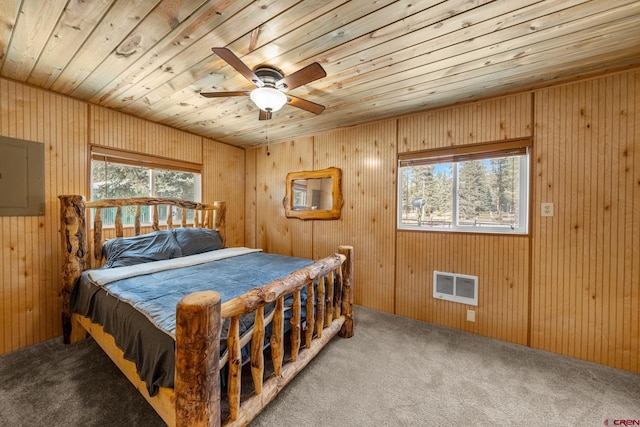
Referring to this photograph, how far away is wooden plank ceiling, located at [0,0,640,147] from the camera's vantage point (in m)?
1.30

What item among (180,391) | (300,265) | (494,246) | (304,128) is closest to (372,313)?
(300,265)

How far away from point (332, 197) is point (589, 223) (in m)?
2.39

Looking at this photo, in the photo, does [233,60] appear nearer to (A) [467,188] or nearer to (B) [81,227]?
(B) [81,227]

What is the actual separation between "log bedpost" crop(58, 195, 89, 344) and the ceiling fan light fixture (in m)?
1.90

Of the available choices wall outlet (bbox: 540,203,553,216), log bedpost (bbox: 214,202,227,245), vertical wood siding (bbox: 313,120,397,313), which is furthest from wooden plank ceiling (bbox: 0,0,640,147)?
log bedpost (bbox: 214,202,227,245)

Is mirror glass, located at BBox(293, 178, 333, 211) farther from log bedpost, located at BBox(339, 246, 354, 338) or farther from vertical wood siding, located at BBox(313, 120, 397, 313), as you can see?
log bedpost, located at BBox(339, 246, 354, 338)

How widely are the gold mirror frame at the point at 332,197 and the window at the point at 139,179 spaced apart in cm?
127

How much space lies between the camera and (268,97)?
5.57 ft

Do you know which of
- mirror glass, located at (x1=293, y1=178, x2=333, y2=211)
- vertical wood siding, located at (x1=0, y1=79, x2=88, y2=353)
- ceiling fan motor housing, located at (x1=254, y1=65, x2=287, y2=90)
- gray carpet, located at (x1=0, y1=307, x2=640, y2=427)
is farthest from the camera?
mirror glass, located at (x1=293, y1=178, x2=333, y2=211)

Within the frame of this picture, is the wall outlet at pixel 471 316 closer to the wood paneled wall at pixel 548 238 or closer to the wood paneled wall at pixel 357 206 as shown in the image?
the wood paneled wall at pixel 548 238

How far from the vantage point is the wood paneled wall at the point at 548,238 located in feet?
6.09

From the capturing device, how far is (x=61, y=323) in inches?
89.9

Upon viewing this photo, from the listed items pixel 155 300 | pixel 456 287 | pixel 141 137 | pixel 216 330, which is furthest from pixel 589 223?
pixel 141 137

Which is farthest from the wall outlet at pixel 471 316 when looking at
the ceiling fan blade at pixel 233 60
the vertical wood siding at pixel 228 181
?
the vertical wood siding at pixel 228 181
